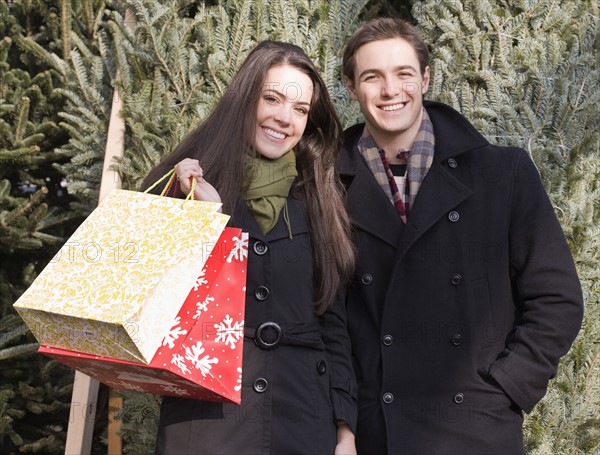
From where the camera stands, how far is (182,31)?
13.0ft

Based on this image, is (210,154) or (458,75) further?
(458,75)

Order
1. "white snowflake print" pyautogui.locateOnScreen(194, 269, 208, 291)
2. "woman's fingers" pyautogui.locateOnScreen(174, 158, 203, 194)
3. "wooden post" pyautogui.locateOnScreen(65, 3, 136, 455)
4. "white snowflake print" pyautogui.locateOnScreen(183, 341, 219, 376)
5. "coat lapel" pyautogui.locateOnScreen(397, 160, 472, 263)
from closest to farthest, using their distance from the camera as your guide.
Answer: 1. "white snowflake print" pyautogui.locateOnScreen(183, 341, 219, 376)
2. "white snowflake print" pyautogui.locateOnScreen(194, 269, 208, 291)
3. "woman's fingers" pyautogui.locateOnScreen(174, 158, 203, 194)
4. "coat lapel" pyautogui.locateOnScreen(397, 160, 472, 263)
5. "wooden post" pyautogui.locateOnScreen(65, 3, 136, 455)

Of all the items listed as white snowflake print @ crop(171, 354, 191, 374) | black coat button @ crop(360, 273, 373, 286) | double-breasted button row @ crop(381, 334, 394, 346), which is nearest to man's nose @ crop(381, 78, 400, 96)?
black coat button @ crop(360, 273, 373, 286)

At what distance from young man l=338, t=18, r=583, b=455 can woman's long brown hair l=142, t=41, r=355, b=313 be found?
0.36 feet

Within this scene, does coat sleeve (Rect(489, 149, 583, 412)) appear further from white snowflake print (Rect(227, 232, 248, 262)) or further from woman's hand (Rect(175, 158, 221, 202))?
woman's hand (Rect(175, 158, 221, 202))

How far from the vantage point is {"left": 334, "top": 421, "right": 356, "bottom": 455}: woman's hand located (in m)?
2.69

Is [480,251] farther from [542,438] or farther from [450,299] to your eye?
[542,438]

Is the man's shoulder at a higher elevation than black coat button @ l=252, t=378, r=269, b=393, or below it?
higher

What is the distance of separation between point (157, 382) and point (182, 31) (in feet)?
6.95

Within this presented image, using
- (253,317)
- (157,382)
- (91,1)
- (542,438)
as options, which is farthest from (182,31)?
(542,438)

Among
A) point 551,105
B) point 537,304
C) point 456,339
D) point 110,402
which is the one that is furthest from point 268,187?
point 110,402

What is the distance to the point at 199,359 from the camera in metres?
2.36

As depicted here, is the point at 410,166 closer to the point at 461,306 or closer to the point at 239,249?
the point at 461,306

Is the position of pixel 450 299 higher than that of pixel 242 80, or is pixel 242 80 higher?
pixel 242 80
